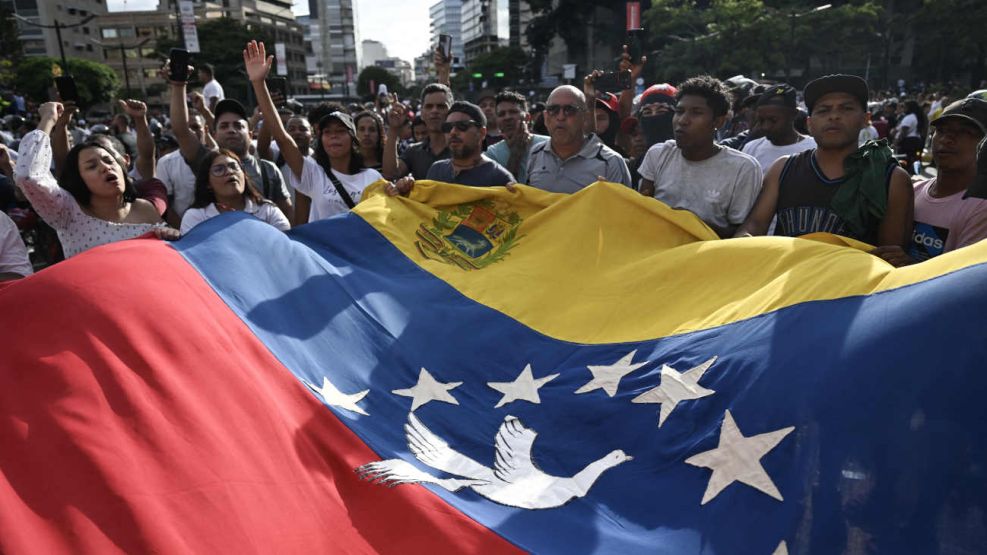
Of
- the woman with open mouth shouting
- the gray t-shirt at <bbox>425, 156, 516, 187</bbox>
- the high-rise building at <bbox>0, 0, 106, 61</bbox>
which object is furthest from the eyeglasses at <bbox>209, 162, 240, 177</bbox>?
the high-rise building at <bbox>0, 0, 106, 61</bbox>

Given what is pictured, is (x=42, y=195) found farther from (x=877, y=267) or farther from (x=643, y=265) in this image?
(x=877, y=267)

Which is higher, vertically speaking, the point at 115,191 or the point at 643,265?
the point at 115,191

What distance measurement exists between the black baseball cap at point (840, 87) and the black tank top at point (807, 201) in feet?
1.07

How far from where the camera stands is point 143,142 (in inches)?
213

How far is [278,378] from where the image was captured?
2.89 m

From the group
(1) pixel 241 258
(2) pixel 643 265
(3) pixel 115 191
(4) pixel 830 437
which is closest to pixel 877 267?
(4) pixel 830 437

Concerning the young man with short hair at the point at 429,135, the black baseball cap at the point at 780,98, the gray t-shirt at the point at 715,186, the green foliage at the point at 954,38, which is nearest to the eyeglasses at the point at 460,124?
the young man with short hair at the point at 429,135

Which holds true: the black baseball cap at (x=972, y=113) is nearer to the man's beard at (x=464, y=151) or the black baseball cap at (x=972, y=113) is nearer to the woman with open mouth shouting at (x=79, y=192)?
the man's beard at (x=464, y=151)

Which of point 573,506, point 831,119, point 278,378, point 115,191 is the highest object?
point 831,119

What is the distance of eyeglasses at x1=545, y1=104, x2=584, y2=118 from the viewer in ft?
15.2

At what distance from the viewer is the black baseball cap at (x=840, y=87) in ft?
12.1

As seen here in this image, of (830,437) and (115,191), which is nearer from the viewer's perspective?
(830,437)

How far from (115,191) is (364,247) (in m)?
1.45

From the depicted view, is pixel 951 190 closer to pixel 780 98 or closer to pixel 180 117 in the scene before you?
pixel 780 98
